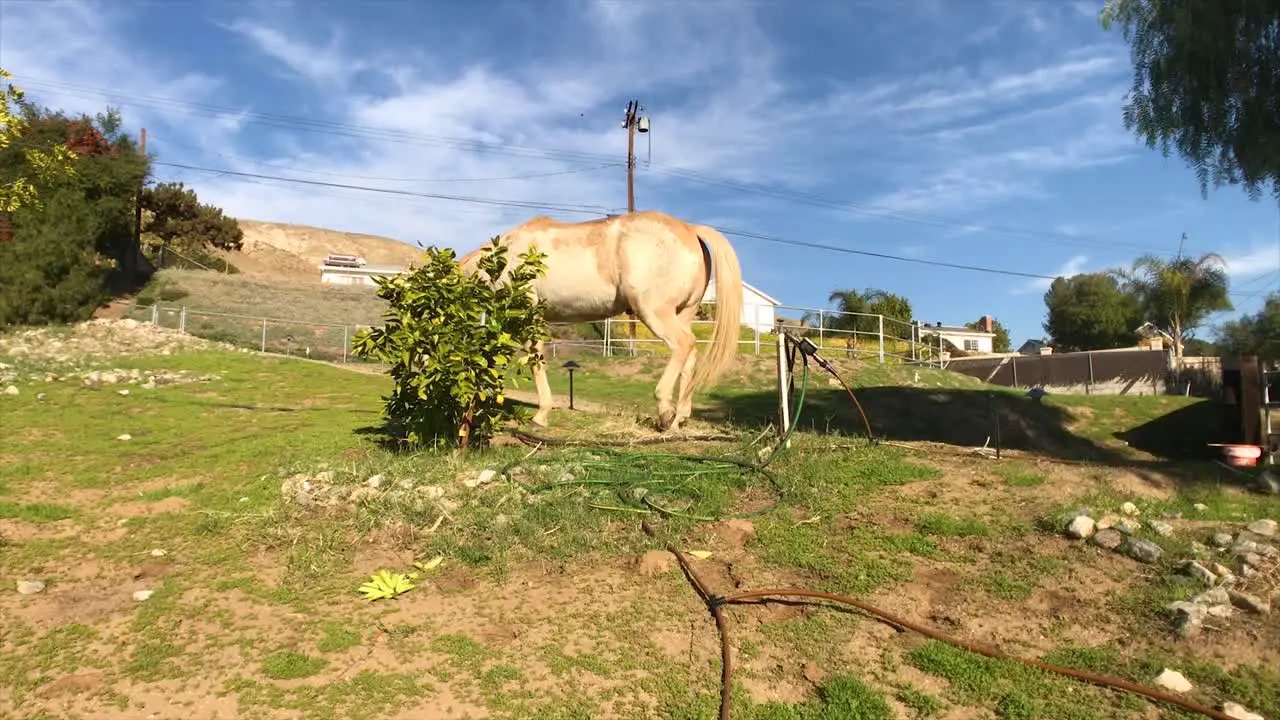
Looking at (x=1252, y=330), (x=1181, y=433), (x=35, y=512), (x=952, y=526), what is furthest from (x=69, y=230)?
(x=1252, y=330)

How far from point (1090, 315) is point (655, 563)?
6071cm

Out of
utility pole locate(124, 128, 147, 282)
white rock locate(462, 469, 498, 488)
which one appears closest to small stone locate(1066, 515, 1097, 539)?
white rock locate(462, 469, 498, 488)

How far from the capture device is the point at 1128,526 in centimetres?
430

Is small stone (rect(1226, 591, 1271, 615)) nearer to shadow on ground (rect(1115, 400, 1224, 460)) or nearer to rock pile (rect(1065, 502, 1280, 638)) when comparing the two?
rock pile (rect(1065, 502, 1280, 638))

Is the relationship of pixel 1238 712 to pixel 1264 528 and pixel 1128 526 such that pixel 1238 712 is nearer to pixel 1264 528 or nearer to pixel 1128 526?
pixel 1128 526

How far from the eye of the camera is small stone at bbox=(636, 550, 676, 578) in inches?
167

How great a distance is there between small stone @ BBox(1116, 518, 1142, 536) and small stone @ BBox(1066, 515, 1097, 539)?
0.13 m

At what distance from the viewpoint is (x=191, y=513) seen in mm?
5305

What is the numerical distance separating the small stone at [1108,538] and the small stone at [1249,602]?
638 mm

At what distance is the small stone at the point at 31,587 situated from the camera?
13.3ft

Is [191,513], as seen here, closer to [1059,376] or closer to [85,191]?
[85,191]

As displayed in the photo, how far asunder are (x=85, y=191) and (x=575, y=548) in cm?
2747

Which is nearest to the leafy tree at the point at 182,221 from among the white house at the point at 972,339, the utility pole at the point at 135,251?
the utility pole at the point at 135,251

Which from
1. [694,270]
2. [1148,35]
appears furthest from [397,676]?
[1148,35]
